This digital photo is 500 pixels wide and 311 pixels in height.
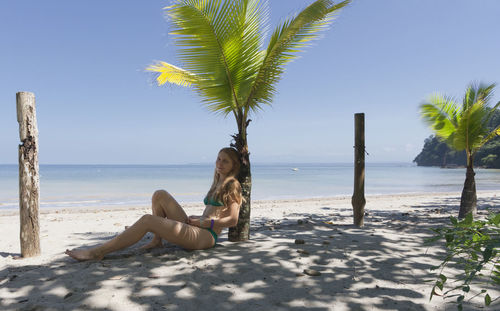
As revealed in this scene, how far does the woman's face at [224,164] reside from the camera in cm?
399

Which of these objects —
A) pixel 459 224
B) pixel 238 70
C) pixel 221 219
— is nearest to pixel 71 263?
pixel 221 219

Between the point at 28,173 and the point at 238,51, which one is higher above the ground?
the point at 238,51

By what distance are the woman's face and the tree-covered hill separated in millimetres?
42827

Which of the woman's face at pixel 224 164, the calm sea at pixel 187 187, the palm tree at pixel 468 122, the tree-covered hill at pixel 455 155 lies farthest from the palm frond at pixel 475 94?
the tree-covered hill at pixel 455 155

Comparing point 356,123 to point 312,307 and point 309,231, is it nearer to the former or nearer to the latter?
point 309,231

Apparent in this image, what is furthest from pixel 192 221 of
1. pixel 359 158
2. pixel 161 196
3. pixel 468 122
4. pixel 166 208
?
pixel 468 122

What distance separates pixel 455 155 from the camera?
2876 inches

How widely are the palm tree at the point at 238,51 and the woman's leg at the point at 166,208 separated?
2.94 feet

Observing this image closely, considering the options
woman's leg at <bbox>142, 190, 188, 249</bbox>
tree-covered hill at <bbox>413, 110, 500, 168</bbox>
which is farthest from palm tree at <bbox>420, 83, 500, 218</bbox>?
tree-covered hill at <bbox>413, 110, 500, 168</bbox>

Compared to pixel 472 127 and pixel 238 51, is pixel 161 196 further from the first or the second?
pixel 472 127

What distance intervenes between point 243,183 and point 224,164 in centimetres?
52

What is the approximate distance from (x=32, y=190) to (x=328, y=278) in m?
3.98

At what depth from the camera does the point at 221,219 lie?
148 inches

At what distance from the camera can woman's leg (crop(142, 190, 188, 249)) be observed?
393cm
